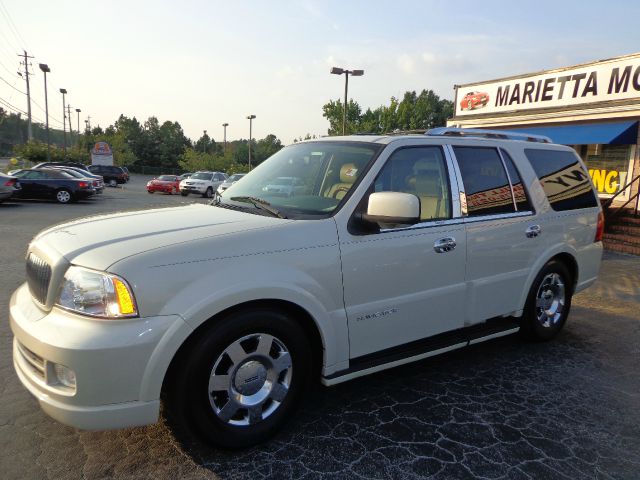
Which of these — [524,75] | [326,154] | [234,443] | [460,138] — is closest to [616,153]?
[524,75]

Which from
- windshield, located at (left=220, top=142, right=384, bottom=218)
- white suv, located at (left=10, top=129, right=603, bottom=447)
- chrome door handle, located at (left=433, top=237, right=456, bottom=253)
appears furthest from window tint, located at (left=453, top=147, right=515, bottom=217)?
windshield, located at (left=220, top=142, right=384, bottom=218)

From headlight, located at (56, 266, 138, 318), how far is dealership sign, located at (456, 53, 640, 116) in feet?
42.5

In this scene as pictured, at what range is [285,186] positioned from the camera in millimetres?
3602

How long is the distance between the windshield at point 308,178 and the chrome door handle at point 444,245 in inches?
29.9

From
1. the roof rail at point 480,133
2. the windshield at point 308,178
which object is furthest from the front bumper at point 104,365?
the roof rail at point 480,133

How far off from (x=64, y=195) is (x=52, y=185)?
572 mm

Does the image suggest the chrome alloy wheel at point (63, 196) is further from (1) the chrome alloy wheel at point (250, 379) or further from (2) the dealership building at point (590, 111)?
(1) the chrome alloy wheel at point (250, 379)

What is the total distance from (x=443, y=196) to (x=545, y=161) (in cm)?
157

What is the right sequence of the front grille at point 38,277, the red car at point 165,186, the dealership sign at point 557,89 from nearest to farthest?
the front grille at point 38,277
the dealership sign at point 557,89
the red car at point 165,186

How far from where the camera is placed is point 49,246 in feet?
9.14

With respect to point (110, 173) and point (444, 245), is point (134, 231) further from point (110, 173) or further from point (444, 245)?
point (110, 173)

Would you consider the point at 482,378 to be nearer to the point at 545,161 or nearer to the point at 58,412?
the point at 545,161

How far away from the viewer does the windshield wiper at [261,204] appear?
10.2 feet

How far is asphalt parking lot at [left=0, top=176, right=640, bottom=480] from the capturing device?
2.67 metres
